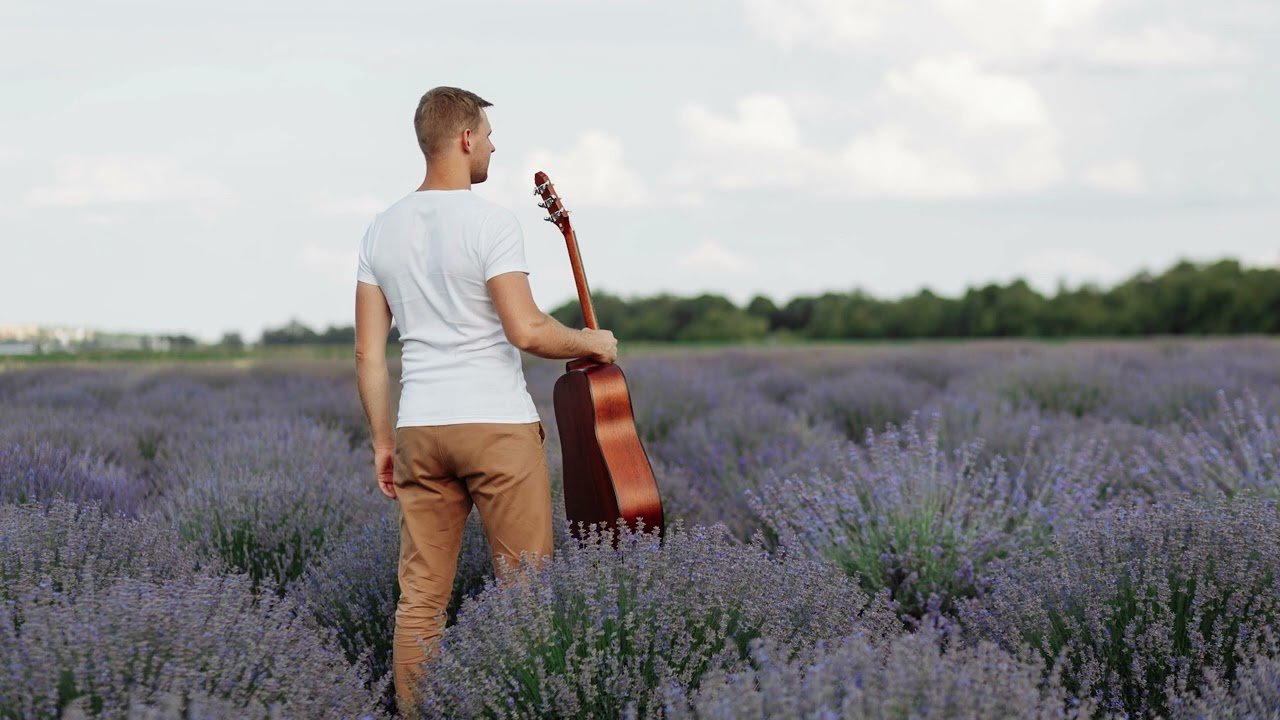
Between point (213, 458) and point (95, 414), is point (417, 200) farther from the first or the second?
point (95, 414)

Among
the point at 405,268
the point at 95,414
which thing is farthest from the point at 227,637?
the point at 95,414

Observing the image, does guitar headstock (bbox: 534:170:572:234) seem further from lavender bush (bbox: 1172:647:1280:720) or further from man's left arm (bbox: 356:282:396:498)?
lavender bush (bbox: 1172:647:1280:720)

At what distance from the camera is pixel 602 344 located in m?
2.91

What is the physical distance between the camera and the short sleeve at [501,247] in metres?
2.65

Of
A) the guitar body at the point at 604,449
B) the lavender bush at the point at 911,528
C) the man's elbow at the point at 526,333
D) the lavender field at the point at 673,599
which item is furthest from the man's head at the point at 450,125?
the lavender bush at the point at 911,528

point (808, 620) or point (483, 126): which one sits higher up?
point (483, 126)

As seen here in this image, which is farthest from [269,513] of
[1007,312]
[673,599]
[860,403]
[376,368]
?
[1007,312]

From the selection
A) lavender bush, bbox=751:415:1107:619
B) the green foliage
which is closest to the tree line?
the green foliage

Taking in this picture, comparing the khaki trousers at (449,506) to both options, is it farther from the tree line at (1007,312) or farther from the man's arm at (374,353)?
the tree line at (1007,312)

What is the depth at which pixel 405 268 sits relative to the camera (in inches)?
109

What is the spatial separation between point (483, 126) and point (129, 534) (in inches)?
61.3

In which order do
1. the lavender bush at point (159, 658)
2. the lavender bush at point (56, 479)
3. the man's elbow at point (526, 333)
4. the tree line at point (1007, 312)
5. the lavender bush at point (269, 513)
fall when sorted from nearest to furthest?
the lavender bush at point (159, 658) < the man's elbow at point (526, 333) < the lavender bush at point (269, 513) < the lavender bush at point (56, 479) < the tree line at point (1007, 312)

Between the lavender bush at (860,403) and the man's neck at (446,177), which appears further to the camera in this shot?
the lavender bush at (860,403)

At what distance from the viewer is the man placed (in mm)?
2686
